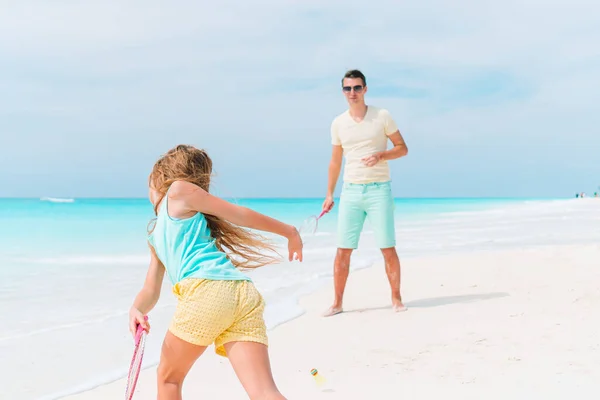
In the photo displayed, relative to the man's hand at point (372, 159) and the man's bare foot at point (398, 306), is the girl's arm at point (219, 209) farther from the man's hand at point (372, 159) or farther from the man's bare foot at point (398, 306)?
the man's bare foot at point (398, 306)

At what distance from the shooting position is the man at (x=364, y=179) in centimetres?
561

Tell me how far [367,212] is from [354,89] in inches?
41.9

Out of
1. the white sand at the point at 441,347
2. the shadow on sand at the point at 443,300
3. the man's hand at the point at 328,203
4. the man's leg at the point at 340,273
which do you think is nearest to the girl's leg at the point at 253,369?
the white sand at the point at 441,347

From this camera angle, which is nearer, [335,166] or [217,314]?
[217,314]

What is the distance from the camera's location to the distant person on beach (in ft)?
7.77

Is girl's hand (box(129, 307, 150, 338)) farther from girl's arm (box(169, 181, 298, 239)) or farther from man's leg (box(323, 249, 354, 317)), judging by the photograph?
man's leg (box(323, 249, 354, 317))

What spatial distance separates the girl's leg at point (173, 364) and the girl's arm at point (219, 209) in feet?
1.59

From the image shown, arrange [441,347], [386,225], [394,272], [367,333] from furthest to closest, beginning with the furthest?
[394,272] → [386,225] → [367,333] → [441,347]

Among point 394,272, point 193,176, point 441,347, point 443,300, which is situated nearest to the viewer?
point 193,176

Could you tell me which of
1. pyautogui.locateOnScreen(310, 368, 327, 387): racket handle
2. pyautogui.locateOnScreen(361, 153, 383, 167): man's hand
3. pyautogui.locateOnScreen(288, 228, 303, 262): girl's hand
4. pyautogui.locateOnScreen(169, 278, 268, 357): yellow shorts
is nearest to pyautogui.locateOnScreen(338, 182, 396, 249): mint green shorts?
pyautogui.locateOnScreen(361, 153, 383, 167): man's hand

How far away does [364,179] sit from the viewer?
567cm

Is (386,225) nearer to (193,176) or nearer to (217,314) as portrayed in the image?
(193,176)

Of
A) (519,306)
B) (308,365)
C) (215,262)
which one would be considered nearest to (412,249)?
(519,306)

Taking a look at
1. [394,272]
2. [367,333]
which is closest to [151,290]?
[367,333]
